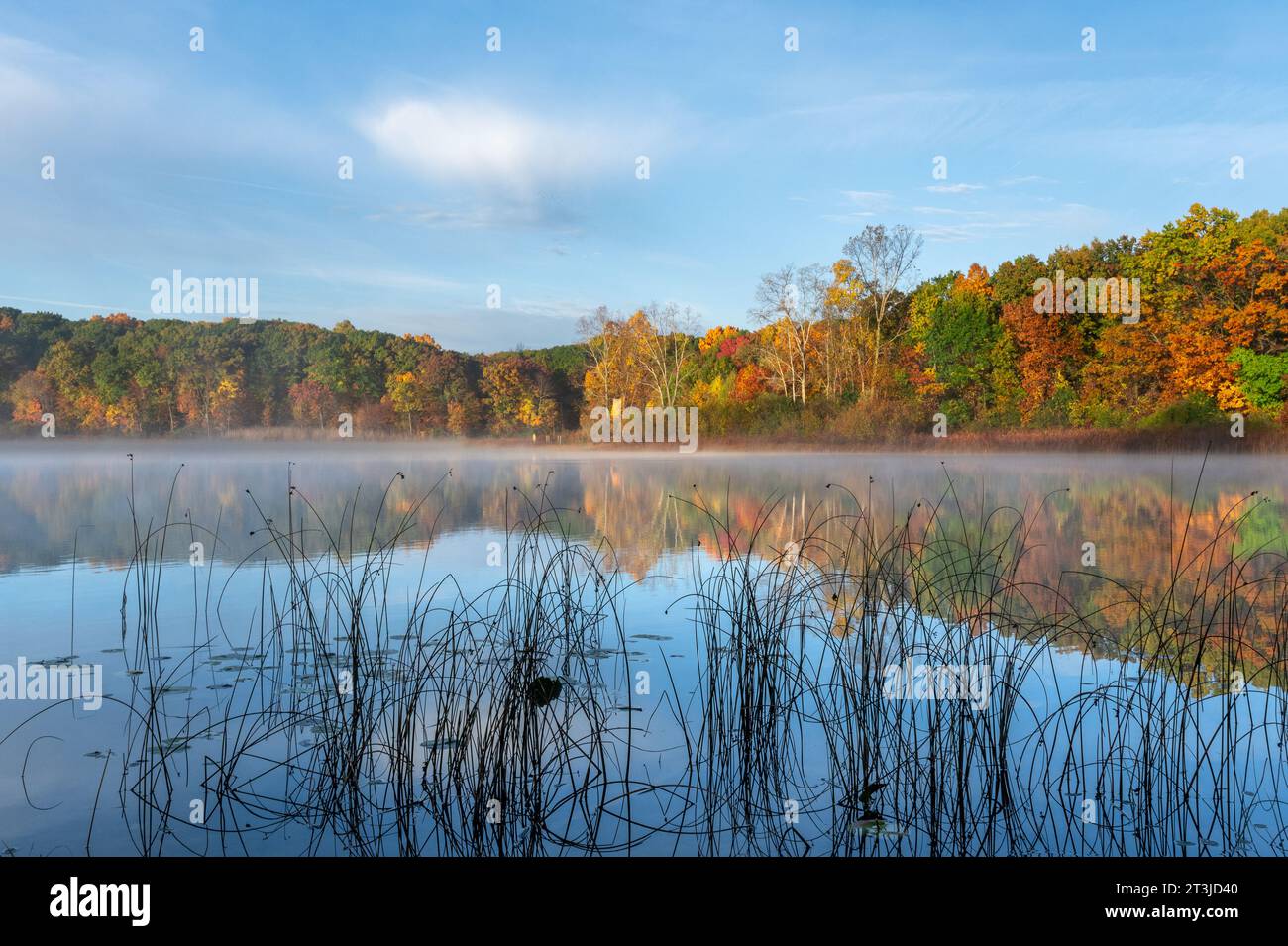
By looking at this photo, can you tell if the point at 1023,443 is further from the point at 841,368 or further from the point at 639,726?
the point at 639,726

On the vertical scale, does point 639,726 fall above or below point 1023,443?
→ below

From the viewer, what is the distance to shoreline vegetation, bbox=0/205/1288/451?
3195 cm

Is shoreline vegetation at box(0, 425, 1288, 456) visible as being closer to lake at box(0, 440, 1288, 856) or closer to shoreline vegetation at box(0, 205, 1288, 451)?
shoreline vegetation at box(0, 205, 1288, 451)

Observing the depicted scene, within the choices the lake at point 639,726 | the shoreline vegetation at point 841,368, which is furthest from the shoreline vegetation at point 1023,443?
the lake at point 639,726

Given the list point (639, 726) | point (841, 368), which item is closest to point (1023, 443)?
point (841, 368)

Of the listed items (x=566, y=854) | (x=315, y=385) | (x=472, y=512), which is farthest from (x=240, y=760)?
(x=315, y=385)

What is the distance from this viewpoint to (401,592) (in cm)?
706

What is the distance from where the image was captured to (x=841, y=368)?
4041 cm

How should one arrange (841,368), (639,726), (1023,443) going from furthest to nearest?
(841,368) → (1023,443) → (639,726)

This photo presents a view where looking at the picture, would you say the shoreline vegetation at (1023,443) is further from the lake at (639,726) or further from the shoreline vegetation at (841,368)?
the lake at (639,726)

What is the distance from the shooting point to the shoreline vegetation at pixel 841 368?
32.0 metres

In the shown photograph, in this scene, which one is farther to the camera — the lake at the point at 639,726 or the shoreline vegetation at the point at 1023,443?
the shoreline vegetation at the point at 1023,443
